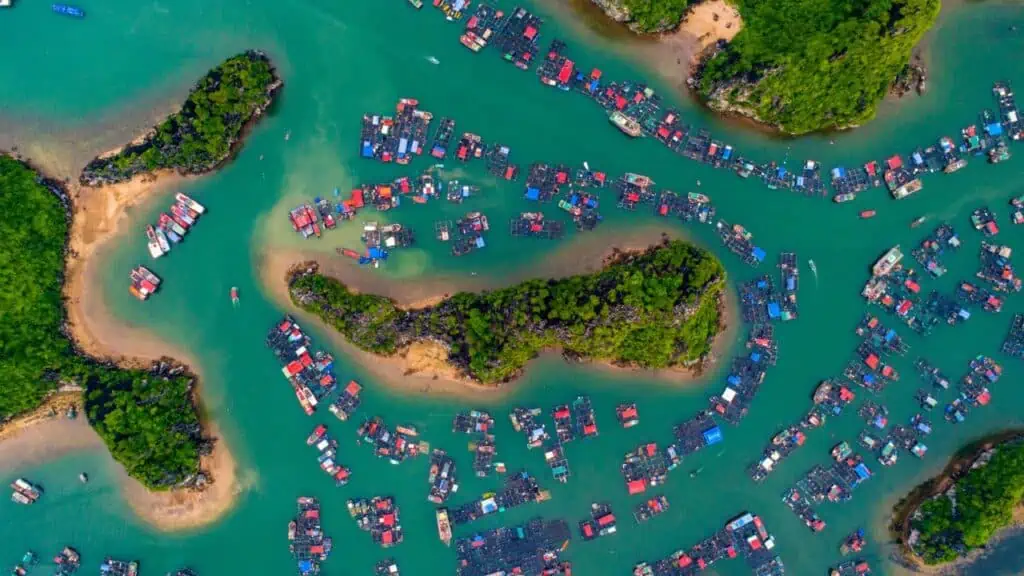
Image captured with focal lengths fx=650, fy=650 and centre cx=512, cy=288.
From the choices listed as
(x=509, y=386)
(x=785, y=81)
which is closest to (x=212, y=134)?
(x=509, y=386)

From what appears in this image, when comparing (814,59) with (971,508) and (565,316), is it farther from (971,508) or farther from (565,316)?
(971,508)

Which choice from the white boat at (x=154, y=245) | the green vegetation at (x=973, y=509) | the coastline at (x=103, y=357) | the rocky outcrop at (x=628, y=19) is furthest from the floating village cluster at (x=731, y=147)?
the coastline at (x=103, y=357)

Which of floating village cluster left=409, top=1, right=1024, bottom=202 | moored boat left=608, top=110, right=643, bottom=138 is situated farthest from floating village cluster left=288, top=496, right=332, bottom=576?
floating village cluster left=409, top=1, right=1024, bottom=202

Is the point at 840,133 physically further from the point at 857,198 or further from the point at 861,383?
the point at 861,383

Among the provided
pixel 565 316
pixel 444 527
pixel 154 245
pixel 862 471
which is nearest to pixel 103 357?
pixel 154 245

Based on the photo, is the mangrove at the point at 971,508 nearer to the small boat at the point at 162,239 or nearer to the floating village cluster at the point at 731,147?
the floating village cluster at the point at 731,147
